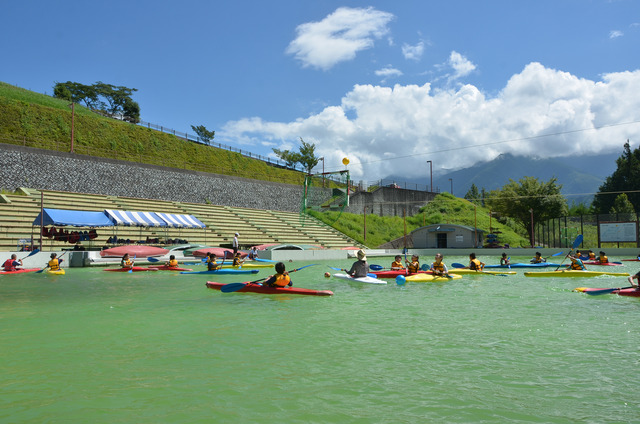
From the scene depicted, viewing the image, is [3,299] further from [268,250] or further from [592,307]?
[268,250]

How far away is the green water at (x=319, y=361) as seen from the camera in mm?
4898

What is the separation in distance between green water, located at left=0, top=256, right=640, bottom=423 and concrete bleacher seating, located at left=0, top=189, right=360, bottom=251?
56.4ft

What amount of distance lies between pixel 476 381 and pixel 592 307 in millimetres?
7785

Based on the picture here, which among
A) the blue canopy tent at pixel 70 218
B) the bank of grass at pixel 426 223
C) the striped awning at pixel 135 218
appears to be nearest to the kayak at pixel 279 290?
the blue canopy tent at pixel 70 218

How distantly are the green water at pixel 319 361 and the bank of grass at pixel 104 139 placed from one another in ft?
112

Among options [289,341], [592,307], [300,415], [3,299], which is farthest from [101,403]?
[592,307]

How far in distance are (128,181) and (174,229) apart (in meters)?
7.18

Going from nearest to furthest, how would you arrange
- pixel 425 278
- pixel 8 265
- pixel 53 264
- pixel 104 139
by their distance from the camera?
pixel 425 278, pixel 8 265, pixel 53 264, pixel 104 139

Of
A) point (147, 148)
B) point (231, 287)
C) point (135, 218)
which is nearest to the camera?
point (231, 287)

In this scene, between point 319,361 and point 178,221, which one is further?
point 178,221

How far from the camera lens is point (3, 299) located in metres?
13.3

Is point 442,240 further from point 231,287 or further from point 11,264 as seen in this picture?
point 11,264

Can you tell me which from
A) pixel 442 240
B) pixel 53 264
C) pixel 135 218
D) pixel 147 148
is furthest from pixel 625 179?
pixel 53 264

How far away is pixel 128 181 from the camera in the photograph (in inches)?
1585
